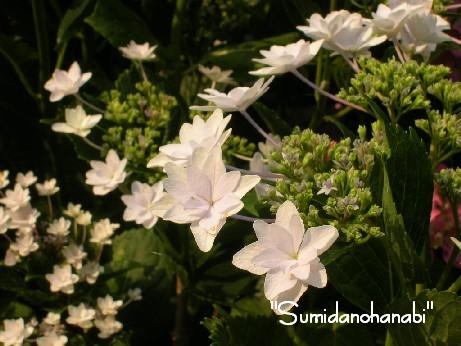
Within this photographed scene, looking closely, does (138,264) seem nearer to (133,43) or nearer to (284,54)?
(133,43)

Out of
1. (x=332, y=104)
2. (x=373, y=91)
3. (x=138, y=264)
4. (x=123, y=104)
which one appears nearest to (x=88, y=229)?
(x=138, y=264)

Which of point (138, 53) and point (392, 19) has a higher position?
point (138, 53)

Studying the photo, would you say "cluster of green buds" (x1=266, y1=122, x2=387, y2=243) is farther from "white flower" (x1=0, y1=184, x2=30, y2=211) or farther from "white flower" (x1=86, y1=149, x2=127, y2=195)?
"white flower" (x1=0, y1=184, x2=30, y2=211)

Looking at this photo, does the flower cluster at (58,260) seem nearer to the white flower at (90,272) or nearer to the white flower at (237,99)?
the white flower at (90,272)

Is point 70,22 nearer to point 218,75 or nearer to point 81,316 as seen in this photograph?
point 218,75

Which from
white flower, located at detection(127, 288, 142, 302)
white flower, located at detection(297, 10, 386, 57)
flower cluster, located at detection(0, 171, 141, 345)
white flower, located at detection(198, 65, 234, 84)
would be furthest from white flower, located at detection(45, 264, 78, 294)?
white flower, located at detection(297, 10, 386, 57)

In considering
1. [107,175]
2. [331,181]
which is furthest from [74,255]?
[331,181]

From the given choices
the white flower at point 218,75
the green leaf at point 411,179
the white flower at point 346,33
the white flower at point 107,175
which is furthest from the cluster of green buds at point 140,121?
the green leaf at point 411,179
